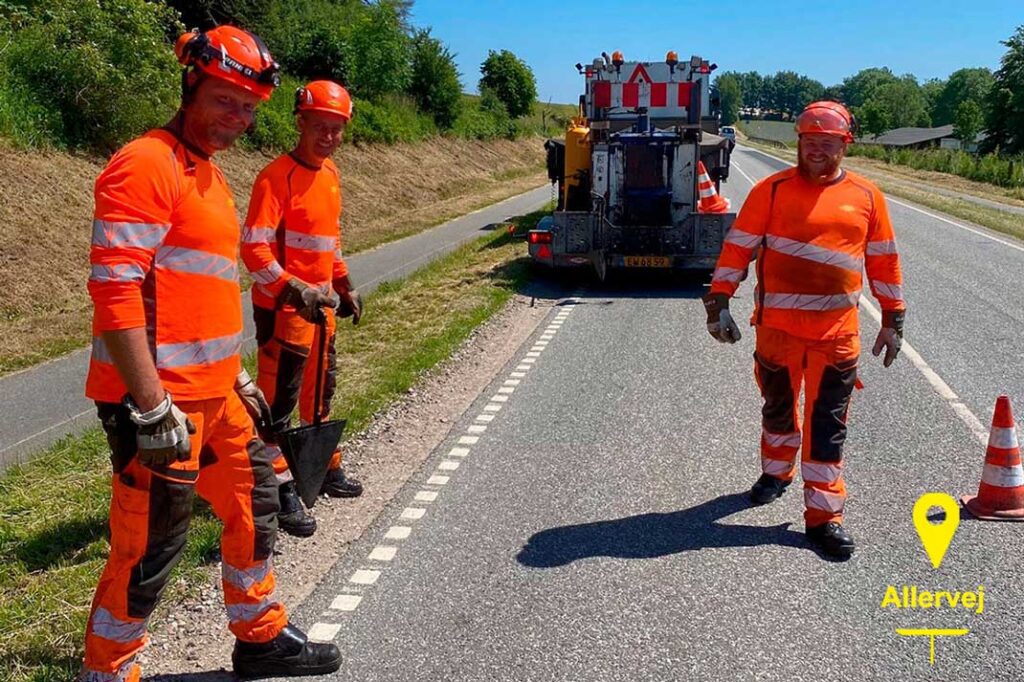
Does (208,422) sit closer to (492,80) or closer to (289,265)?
(289,265)

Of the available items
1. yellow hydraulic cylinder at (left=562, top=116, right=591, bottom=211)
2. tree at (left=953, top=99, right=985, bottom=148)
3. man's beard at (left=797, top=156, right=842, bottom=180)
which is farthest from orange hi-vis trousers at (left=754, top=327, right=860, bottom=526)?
tree at (left=953, top=99, right=985, bottom=148)

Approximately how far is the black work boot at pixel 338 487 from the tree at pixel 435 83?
113 ft

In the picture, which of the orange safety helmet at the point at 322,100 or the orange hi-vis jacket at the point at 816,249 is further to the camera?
the orange safety helmet at the point at 322,100

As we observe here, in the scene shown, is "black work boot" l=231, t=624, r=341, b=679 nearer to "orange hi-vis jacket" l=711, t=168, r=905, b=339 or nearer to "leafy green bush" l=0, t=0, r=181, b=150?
"orange hi-vis jacket" l=711, t=168, r=905, b=339

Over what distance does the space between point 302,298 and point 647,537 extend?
7.05 ft

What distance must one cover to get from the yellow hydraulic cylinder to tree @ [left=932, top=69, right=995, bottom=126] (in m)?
138

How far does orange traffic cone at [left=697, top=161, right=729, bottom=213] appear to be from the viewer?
1259 cm

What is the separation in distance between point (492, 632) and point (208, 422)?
57.3 inches

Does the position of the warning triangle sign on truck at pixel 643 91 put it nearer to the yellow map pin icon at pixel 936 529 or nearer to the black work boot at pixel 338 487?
the black work boot at pixel 338 487

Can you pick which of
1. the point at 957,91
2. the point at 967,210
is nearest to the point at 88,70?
the point at 967,210

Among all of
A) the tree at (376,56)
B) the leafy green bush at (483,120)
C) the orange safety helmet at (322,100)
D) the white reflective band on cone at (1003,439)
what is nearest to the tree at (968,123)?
the leafy green bush at (483,120)

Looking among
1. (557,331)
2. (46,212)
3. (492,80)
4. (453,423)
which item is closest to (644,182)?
(557,331)

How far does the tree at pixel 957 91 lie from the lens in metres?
134

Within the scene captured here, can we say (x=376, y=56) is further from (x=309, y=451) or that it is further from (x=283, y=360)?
(x=309, y=451)
